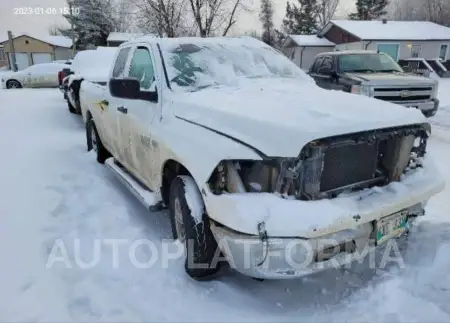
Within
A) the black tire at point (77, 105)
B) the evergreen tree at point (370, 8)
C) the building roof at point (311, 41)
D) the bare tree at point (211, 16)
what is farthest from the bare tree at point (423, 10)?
the black tire at point (77, 105)

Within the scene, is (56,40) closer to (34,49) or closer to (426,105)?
(34,49)

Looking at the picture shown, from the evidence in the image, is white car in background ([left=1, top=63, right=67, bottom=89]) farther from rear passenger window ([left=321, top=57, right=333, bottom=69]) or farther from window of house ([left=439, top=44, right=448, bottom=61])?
window of house ([left=439, top=44, right=448, bottom=61])

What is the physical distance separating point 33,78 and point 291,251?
23489mm

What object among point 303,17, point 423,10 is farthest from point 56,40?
point 423,10

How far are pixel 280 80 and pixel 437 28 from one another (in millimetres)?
36850

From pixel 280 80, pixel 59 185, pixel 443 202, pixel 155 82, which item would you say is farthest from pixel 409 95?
pixel 59 185

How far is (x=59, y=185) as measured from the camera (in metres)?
4.91

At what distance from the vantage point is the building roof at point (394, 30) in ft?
104

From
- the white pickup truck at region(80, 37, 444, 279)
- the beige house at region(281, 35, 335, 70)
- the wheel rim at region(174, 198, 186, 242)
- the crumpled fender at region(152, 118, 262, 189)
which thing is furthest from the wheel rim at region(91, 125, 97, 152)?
the beige house at region(281, 35, 335, 70)

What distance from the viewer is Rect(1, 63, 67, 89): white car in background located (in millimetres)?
22000

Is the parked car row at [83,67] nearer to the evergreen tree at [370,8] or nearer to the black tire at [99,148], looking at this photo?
the black tire at [99,148]

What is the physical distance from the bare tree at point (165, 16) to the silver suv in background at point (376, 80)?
13.7 m

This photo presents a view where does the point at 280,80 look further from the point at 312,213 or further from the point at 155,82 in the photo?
the point at 312,213

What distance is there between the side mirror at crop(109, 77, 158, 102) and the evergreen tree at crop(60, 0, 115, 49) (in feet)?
139
